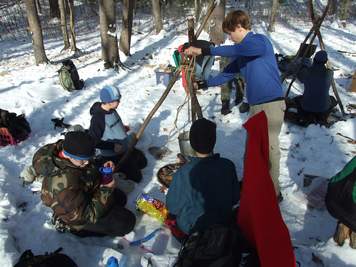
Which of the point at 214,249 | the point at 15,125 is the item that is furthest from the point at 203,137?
the point at 15,125

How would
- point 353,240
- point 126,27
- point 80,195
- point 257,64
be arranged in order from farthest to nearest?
point 126,27 < point 257,64 < point 353,240 < point 80,195

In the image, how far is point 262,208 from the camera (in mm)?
2645

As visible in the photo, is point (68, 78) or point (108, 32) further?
point (108, 32)

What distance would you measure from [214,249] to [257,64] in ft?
6.77

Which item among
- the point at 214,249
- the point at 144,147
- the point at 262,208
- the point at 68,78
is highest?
the point at 262,208

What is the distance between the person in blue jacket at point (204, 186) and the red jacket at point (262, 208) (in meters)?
0.29

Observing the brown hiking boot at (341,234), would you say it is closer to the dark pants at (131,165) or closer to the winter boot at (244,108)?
the dark pants at (131,165)

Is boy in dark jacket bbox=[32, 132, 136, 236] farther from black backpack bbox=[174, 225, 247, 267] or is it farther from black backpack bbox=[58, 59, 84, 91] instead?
black backpack bbox=[58, 59, 84, 91]

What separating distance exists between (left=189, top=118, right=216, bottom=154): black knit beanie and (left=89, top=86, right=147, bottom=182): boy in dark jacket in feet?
5.75

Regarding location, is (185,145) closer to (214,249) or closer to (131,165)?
(131,165)

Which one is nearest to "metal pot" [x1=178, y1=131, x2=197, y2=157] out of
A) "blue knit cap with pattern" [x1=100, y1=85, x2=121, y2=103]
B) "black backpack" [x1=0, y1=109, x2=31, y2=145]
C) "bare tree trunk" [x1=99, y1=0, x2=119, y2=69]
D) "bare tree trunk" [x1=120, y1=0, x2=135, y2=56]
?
"blue knit cap with pattern" [x1=100, y1=85, x2=121, y2=103]

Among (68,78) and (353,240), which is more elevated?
(353,240)

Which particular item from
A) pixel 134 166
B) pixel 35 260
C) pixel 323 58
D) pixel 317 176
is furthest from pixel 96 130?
pixel 323 58

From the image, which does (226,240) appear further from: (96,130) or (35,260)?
(96,130)
